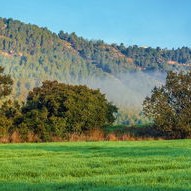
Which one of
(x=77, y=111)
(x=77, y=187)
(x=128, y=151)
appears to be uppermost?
(x=77, y=111)

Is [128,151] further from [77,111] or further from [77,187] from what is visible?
[77,111]

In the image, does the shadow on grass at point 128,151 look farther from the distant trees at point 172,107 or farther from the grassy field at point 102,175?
the distant trees at point 172,107

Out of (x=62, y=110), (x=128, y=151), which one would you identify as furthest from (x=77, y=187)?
(x=62, y=110)

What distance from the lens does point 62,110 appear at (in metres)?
47.2

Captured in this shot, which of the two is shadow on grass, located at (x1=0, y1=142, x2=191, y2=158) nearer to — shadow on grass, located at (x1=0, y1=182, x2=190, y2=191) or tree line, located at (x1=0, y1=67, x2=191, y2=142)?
shadow on grass, located at (x1=0, y1=182, x2=190, y2=191)

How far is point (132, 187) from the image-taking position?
31.4 ft

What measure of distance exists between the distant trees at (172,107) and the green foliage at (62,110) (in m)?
5.02

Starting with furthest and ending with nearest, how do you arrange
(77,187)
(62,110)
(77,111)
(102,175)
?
1. (62,110)
2. (77,111)
3. (102,175)
4. (77,187)

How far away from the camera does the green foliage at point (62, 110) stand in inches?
1752

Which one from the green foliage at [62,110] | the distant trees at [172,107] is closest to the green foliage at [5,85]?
the green foliage at [62,110]

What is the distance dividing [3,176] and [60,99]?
3531 centimetres

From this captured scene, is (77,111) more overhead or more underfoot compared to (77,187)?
more overhead

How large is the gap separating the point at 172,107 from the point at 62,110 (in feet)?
34.4

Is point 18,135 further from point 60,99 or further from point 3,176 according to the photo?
point 3,176
